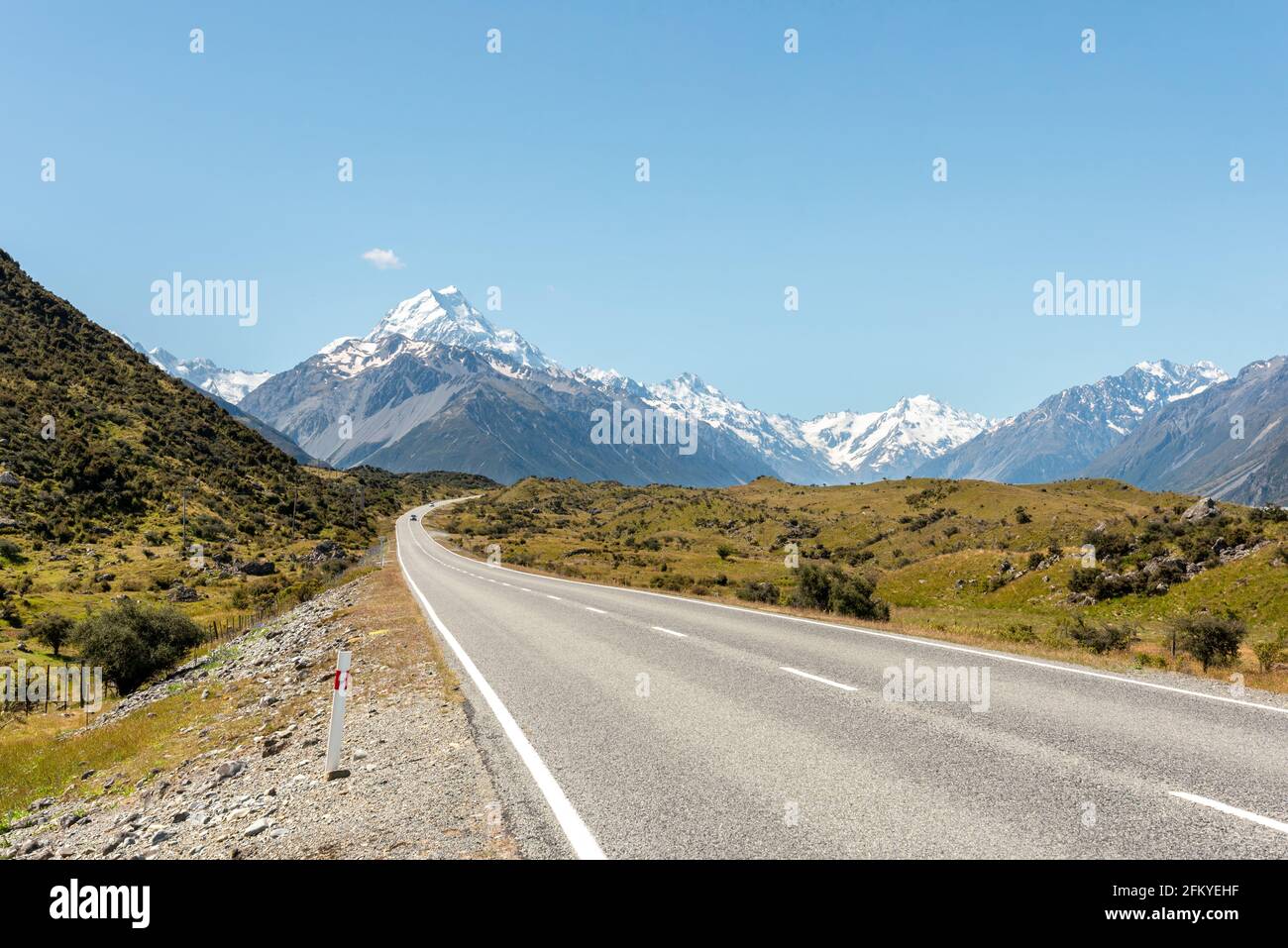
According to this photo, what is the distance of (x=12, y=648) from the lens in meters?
36.5

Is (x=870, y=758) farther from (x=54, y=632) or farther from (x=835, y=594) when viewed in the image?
(x=54, y=632)

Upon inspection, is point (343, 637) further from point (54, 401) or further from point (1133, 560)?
point (54, 401)

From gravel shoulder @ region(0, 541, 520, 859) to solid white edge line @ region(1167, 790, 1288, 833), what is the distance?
5.46 m

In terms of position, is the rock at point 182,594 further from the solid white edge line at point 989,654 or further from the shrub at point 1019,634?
the shrub at point 1019,634

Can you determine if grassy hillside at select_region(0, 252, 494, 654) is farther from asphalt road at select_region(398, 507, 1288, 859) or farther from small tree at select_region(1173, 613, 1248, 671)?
small tree at select_region(1173, 613, 1248, 671)

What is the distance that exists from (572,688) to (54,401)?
307ft

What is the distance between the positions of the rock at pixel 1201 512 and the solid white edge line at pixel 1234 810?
38813mm

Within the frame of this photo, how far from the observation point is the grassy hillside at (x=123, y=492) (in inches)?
2135

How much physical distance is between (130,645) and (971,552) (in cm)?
4347

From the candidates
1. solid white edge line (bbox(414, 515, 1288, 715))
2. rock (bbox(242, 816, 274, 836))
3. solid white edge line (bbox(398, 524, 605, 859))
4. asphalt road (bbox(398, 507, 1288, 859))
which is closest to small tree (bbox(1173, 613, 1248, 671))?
asphalt road (bbox(398, 507, 1288, 859))

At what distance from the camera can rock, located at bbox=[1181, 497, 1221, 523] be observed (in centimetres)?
3756

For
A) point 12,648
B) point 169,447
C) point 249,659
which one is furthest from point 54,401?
point 249,659

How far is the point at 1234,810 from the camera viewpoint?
224 inches

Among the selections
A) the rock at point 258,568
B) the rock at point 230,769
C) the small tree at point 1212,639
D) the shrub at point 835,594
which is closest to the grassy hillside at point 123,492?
the rock at point 258,568
